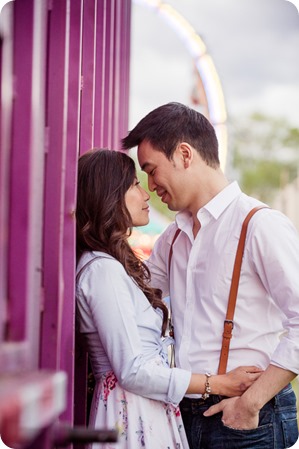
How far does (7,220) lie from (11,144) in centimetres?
15

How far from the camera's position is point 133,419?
2293 mm

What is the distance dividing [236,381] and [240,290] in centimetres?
31

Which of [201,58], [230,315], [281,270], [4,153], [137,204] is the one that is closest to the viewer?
[4,153]

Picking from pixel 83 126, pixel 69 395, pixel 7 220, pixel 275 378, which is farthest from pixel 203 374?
pixel 7 220

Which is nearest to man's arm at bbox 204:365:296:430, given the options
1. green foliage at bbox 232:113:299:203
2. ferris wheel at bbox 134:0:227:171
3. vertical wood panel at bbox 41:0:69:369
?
vertical wood panel at bbox 41:0:69:369

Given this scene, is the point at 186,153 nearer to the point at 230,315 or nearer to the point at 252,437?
the point at 230,315

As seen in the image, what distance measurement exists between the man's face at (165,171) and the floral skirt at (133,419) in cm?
78

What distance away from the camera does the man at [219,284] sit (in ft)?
7.70

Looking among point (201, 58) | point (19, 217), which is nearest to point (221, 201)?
point (19, 217)

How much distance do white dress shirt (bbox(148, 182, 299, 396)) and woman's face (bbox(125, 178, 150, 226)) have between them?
8.4 inches

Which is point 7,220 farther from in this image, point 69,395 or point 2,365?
point 69,395

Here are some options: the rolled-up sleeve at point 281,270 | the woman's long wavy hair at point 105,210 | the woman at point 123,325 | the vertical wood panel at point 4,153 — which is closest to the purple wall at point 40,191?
the vertical wood panel at point 4,153

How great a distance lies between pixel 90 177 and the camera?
8.26 feet

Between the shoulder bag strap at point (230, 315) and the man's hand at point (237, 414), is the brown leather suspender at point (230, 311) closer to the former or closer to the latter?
the shoulder bag strap at point (230, 315)
